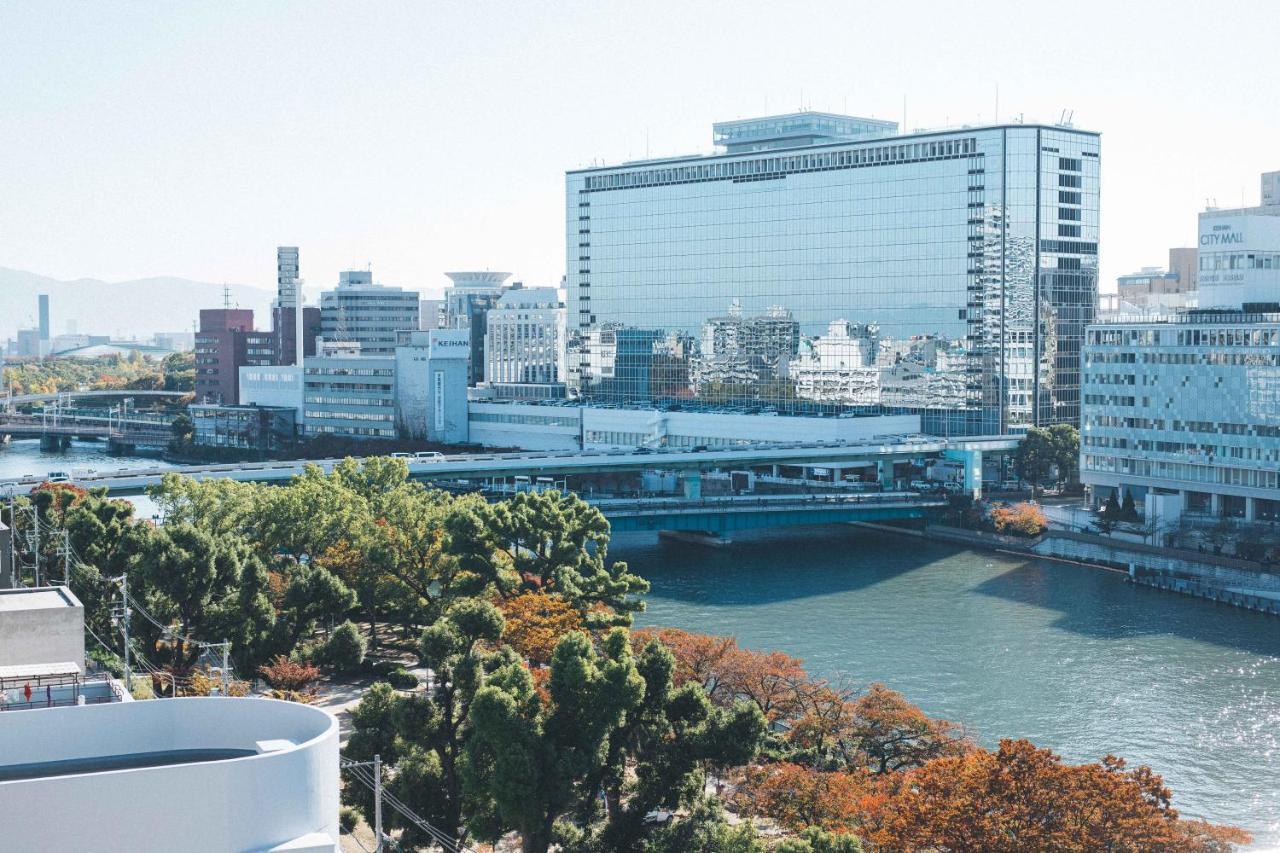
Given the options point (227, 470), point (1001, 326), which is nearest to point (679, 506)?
point (227, 470)

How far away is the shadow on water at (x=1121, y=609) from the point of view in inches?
1519

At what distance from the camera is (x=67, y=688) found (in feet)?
50.5

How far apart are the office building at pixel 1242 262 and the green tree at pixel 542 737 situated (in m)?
42.0

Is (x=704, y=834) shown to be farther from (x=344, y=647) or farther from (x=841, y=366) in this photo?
(x=841, y=366)

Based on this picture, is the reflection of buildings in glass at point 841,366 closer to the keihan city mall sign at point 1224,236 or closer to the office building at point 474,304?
the keihan city mall sign at point 1224,236

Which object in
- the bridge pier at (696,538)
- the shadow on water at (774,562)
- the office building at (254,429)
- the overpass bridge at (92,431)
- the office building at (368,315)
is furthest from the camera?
the office building at (368,315)

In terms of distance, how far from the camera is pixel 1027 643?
37.4 m

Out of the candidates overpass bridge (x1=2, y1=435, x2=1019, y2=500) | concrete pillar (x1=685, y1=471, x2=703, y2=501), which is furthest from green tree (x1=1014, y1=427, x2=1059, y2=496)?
concrete pillar (x1=685, y1=471, x2=703, y2=501)

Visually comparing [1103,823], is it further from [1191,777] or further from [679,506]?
[679,506]

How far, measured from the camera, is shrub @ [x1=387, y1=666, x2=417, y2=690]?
29969mm

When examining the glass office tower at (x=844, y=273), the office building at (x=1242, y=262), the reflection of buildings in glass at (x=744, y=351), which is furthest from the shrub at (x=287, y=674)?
the reflection of buildings in glass at (x=744, y=351)

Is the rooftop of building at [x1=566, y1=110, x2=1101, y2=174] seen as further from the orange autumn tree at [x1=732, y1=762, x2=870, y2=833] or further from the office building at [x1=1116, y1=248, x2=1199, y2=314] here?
the orange autumn tree at [x1=732, y1=762, x2=870, y2=833]

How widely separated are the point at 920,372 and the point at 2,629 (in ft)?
195

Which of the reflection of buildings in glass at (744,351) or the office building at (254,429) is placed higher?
the reflection of buildings in glass at (744,351)
